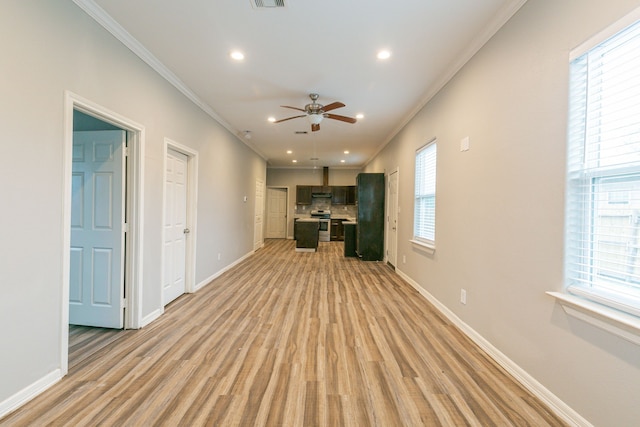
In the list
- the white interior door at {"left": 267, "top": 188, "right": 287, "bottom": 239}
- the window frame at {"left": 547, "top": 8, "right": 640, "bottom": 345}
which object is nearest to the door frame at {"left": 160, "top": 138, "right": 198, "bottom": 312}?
the window frame at {"left": 547, "top": 8, "right": 640, "bottom": 345}

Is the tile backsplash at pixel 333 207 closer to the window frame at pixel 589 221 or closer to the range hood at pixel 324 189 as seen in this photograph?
the range hood at pixel 324 189

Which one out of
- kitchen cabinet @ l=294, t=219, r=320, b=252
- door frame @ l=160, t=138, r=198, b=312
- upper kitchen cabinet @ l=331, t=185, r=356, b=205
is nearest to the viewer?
door frame @ l=160, t=138, r=198, b=312

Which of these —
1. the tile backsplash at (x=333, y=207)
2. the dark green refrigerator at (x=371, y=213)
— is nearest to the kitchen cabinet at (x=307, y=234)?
the dark green refrigerator at (x=371, y=213)

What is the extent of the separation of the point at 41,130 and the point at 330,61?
2.48 metres

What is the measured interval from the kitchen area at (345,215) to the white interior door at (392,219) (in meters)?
0.39

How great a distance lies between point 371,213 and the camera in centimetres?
633

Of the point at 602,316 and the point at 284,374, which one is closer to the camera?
the point at 602,316

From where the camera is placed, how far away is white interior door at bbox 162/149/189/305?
326 centimetres

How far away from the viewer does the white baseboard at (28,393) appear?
1520 millimetres

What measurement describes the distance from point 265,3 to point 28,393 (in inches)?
122

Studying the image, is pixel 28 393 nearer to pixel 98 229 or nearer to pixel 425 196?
pixel 98 229

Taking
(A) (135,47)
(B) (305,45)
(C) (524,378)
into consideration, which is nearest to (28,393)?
(A) (135,47)

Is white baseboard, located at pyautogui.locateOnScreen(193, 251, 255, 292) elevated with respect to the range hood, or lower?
lower

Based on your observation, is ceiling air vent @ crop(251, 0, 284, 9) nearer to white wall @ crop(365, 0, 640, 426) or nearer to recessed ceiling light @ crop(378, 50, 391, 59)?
recessed ceiling light @ crop(378, 50, 391, 59)
